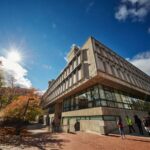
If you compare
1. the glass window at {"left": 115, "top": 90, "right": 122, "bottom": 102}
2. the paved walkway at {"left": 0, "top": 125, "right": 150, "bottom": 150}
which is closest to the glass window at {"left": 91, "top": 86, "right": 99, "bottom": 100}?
the glass window at {"left": 115, "top": 90, "right": 122, "bottom": 102}

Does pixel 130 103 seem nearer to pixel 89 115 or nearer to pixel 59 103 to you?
pixel 89 115

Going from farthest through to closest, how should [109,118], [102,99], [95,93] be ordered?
[95,93] → [102,99] → [109,118]

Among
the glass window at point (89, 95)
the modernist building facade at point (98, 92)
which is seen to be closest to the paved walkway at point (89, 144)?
the modernist building facade at point (98, 92)

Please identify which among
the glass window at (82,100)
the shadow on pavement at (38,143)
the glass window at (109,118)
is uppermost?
the glass window at (82,100)

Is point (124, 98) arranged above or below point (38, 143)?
above

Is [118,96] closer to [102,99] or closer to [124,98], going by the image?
[124,98]

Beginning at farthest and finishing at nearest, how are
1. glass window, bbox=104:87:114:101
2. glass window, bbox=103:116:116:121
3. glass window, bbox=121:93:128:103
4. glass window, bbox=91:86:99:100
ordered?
glass window, bbox=121:93:128:103 → glass window, bbox=104:87:114:101 → glass window, bbox=91:86:99:100 → glass window, bbox=103:116:116:121

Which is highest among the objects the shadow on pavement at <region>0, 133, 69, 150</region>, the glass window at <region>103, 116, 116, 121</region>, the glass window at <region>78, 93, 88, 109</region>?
the glass window at <region>78, 93, 88, 109</region>

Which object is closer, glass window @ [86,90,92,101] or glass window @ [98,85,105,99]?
glass window @ [98,85,105,99]

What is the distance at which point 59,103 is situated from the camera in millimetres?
31938

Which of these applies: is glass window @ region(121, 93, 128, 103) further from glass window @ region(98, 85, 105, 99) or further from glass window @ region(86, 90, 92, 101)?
glass window @ region(86, 90, 92, 101)

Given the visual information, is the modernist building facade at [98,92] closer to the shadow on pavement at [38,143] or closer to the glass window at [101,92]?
the glass window at [101,92]

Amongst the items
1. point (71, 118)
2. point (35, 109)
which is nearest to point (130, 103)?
point (71, 118)

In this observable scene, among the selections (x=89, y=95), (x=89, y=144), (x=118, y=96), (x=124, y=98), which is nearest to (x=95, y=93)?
(x=89, y=95)
